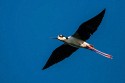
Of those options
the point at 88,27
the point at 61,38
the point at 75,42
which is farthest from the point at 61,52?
the point at 88,27

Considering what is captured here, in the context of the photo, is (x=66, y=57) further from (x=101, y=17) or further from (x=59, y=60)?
(x=101, y=17)

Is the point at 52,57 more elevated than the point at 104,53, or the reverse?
the point at 52,57

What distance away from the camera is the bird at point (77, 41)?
3681 cm

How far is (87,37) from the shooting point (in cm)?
3784

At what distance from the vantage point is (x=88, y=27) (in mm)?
37125

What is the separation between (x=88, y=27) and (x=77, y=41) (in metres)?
1.25

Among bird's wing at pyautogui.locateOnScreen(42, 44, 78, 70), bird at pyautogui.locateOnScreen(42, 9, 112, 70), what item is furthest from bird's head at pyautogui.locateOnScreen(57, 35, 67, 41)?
bird's wing at pyautogui.locateOnScreen(42, 44, 78, 70)

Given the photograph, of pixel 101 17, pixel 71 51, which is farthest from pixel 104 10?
pixel 71 51

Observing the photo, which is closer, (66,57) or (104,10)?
(104,10)

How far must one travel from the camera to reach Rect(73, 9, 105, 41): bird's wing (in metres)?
36.6

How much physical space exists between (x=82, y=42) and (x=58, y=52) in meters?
2.06

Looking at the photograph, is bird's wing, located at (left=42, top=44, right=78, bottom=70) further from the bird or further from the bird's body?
the bird's body

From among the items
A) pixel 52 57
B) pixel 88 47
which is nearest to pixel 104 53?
pixel 88 47

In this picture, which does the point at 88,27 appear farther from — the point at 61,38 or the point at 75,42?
the point at 61,38
